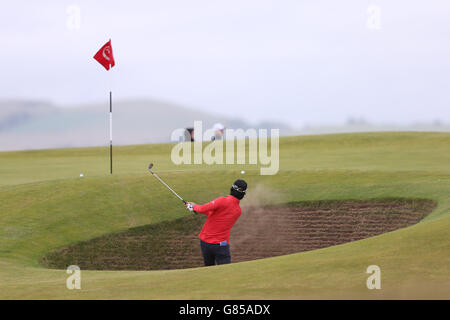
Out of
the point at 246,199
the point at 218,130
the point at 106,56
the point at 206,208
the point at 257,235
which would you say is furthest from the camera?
the point at 218,130

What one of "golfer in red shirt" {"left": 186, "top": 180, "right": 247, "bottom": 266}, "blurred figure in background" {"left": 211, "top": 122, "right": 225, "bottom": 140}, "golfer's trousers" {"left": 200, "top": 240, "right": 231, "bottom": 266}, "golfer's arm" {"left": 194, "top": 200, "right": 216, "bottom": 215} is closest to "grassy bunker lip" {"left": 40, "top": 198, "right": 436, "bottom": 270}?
"golfer's trousers" {"left": 200, "top": 240, "right": 231, "bottom": 266}

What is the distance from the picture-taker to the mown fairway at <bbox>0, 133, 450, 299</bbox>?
10359 millimetres

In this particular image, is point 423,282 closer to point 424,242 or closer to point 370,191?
point 424,242

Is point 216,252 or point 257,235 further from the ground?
point 257,235

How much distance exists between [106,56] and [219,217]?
15.0 m

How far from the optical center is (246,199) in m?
21.8

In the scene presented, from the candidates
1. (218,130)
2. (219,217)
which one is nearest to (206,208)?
(219,217)

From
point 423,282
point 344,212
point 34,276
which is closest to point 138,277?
point 34,276

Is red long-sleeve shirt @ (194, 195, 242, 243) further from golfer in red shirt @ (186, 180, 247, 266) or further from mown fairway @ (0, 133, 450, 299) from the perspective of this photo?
mown fairway @ (0, 133, 450, 299)

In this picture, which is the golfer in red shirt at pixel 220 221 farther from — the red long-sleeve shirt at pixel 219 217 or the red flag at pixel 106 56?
the red flag at pixel 106 56

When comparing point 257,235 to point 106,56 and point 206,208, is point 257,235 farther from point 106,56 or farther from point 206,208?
point 106,56

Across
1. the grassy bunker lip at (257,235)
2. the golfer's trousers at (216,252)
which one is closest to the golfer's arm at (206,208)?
the golfer's trousers at (216,252)

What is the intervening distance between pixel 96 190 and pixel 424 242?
12913 mm

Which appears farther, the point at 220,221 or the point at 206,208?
the point at 220,221
